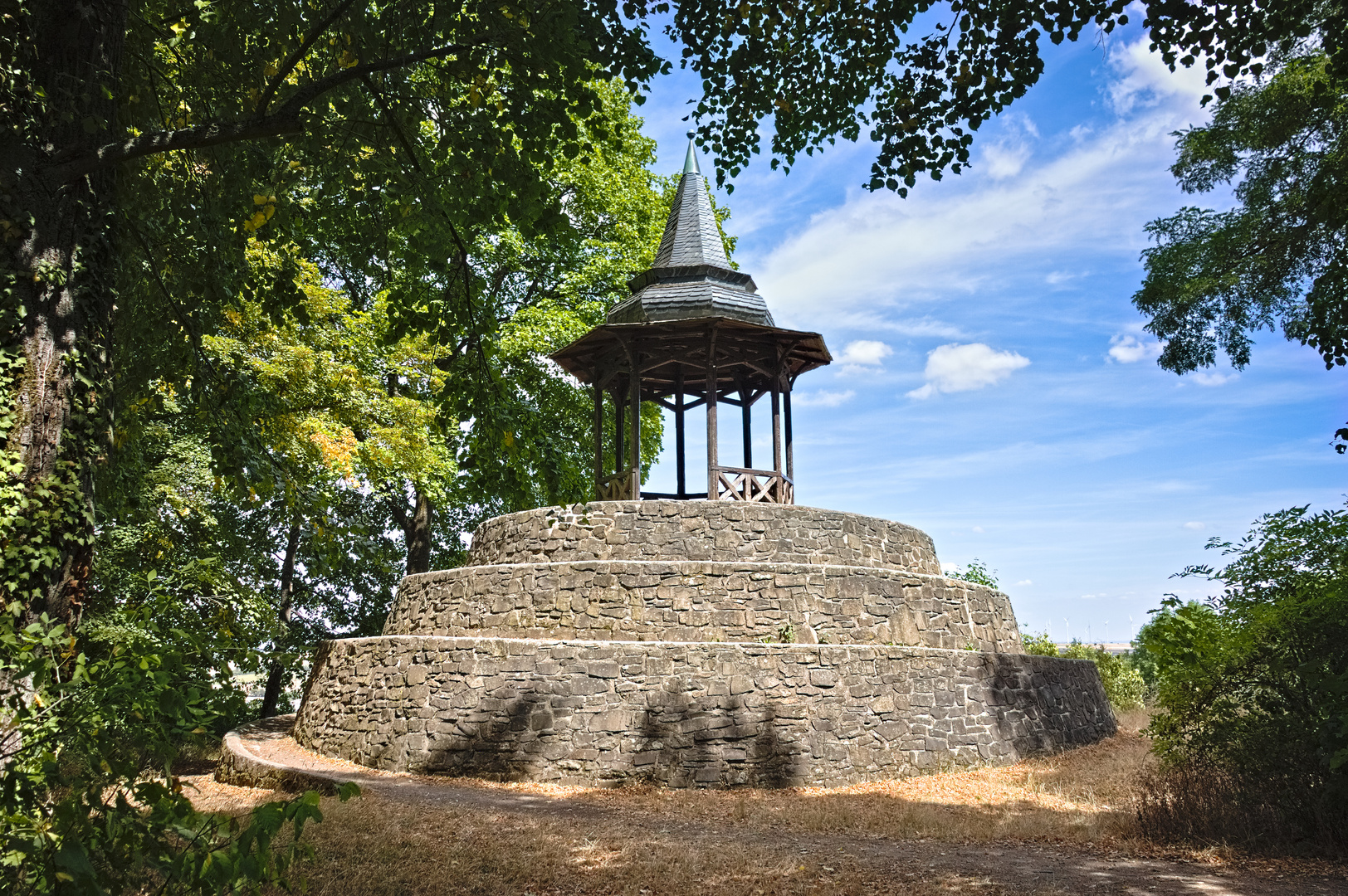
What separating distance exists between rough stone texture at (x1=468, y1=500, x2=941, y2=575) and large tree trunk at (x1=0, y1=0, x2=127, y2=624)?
8.85m

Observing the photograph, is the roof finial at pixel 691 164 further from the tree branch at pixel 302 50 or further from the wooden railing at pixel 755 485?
the tree branch at pixel 302 50

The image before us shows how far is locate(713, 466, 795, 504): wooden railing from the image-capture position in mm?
15570

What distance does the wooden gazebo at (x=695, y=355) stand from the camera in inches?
618

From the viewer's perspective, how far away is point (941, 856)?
24.9ft

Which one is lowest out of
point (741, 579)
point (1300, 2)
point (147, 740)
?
point (147, 740)

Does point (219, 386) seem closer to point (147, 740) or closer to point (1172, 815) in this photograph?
point (147, 740)

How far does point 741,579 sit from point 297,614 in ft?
50.8

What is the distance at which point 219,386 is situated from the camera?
306 inches

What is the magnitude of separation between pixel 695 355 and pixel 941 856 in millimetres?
10201

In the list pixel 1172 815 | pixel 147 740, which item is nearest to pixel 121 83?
pixel 147 740

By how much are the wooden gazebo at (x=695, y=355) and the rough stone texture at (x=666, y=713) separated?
4.15m

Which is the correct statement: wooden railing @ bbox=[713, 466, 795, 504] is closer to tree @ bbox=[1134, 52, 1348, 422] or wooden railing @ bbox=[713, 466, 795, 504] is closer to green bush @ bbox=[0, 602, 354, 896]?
tree @ bbox=[1134, 52, 1348, 422]

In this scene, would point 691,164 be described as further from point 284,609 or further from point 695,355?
point 284,609

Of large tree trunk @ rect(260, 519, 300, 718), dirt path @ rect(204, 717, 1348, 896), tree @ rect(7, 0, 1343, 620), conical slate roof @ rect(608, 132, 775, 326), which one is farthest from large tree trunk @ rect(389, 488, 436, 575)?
tree @ rect(7, 0, 1343, 620)
